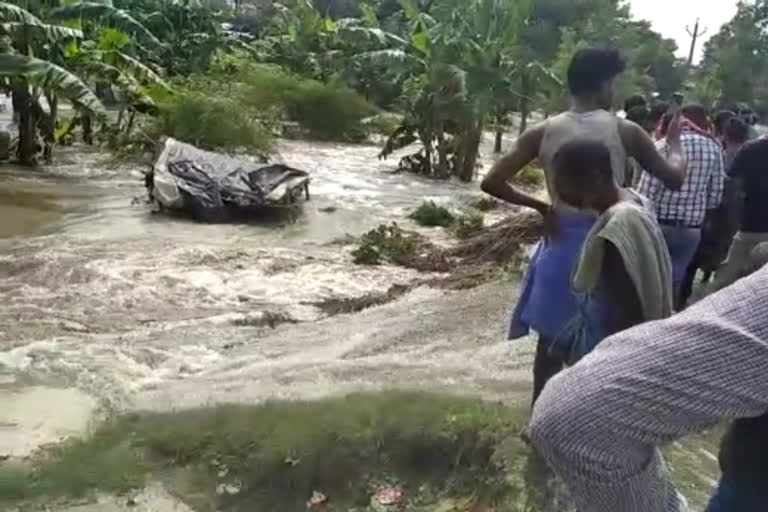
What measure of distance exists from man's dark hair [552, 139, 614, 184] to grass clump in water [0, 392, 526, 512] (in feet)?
4.37

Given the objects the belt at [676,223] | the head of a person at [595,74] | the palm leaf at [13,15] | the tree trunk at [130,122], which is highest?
the head of a person at [595,74]

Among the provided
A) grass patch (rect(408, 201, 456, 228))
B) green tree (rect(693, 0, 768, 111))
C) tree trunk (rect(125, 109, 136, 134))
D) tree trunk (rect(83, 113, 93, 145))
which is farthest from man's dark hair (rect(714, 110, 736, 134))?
green tree (rect(693, 0, 768, 111))

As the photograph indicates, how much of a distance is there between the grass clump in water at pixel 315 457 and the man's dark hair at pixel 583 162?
52.5 inches

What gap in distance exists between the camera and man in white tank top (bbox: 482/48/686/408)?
11.0ft

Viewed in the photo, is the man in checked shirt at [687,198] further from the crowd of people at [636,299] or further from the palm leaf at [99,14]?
the palm leaf at [99,14]

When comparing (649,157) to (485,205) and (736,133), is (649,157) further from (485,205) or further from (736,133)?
(485,205)

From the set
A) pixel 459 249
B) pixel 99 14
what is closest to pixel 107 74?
pixel 99 14

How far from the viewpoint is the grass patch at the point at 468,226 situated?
464 inches

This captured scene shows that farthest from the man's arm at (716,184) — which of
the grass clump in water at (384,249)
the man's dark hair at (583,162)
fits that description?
the grass clump in water at (384,249)

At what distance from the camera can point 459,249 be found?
10.7 meters

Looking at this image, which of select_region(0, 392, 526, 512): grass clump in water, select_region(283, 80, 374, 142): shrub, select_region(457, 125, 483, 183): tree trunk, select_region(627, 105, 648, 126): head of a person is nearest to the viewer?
select_region(0, 392, 526, 512): grass clump in water

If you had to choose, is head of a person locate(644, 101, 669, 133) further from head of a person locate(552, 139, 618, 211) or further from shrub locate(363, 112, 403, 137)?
shrub locate(363, 112, 403, 137)

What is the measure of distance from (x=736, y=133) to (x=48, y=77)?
9404mm

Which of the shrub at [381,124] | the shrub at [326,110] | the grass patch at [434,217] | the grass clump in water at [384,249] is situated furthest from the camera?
the shrub at [381,124]
